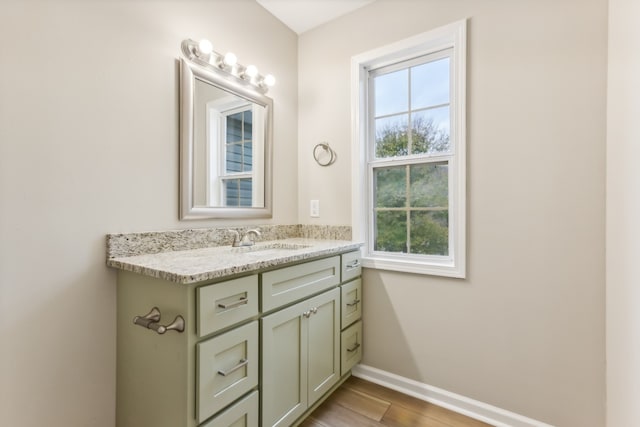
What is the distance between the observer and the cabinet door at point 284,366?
1223 millimetres

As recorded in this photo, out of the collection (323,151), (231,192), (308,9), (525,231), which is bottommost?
(525,231)

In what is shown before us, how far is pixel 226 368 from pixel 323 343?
0.63 meters

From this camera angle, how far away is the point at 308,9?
2.02m

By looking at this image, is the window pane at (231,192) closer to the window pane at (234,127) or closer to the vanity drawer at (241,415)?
the window pane at (234,127)

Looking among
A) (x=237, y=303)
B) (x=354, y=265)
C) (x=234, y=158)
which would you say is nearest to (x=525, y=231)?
(x=354, y=265)

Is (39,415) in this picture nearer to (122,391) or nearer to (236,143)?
(122,391)

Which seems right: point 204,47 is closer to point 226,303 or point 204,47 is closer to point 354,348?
point 226,303

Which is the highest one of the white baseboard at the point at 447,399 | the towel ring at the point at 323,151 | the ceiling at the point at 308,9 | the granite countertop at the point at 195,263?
the ceiling at the point at 308,9

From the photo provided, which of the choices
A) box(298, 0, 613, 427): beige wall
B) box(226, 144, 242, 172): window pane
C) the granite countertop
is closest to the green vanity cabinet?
the granite countertop

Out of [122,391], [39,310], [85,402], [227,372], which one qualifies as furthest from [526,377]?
[39,310]

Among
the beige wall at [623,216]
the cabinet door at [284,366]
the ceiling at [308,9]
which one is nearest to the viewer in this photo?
the beige wall at [623,216]

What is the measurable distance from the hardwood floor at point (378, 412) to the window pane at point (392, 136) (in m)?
1.52

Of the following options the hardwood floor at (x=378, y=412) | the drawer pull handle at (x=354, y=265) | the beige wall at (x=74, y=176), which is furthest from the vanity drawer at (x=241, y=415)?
the drawer pull handle at (x=354, y=265)

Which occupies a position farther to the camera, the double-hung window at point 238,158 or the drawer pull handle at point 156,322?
the double-hung window at point 238,158
